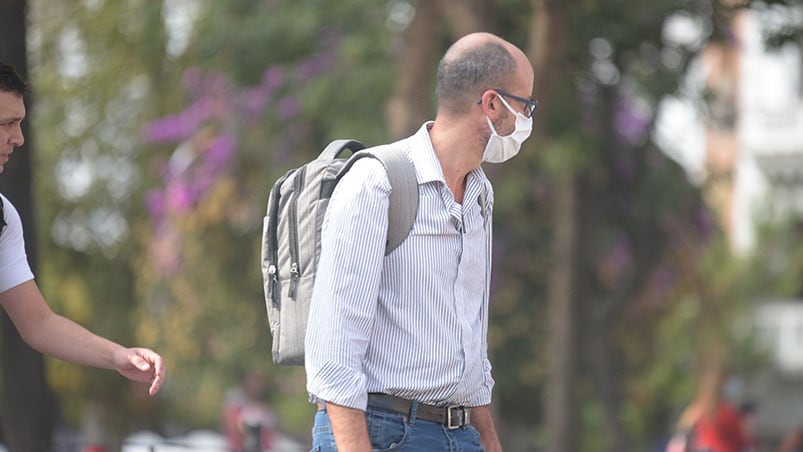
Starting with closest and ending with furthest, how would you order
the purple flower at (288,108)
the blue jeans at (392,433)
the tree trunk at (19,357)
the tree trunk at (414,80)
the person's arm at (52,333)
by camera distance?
the blue jeans at (392,433)
the person's arm at (52,333)
the tree trunk at (19,357)
the tree trunk at (414,80)
the purple flower at (288,108)

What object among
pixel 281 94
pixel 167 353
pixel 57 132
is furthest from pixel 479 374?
pixel 167 353

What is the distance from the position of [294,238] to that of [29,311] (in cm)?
82

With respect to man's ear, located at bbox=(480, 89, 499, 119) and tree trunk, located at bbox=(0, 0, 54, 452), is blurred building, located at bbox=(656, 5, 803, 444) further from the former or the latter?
man's ear, located at bbox=(480, 89, 499, 119)

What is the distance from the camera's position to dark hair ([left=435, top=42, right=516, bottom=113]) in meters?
3.89

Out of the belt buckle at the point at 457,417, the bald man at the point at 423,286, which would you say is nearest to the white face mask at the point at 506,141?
the bald man at the point at 423,286

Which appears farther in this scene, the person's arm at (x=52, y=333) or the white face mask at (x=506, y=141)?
the person's arm at (x=52, y=333)

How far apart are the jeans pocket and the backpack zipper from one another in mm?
356

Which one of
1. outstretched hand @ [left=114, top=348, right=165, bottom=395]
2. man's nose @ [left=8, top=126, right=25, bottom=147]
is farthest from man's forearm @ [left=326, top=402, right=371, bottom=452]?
man's nose @ [left=8, top=126, right=25, bottom=147]

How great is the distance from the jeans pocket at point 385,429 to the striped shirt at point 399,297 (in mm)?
65

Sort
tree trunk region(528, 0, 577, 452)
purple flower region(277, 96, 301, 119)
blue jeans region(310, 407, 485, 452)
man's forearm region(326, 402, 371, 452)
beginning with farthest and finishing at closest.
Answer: purple flower region(277, 96, 301, 119) → tree trunk region(528, 0, 577, 452) → blue jeans region(310, 407, 485, 452) → man's forearm region(326, 402, 371, 452)

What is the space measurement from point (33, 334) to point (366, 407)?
3.34 ft

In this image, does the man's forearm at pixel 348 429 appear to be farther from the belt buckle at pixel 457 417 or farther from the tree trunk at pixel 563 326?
the tree trunk at pixel 563 326

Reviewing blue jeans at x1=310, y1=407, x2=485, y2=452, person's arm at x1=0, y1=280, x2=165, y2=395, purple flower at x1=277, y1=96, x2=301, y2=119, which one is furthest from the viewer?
purple flower at x1=277, y1=96, x2=301, y2=119

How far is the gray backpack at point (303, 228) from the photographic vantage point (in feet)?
12.5
